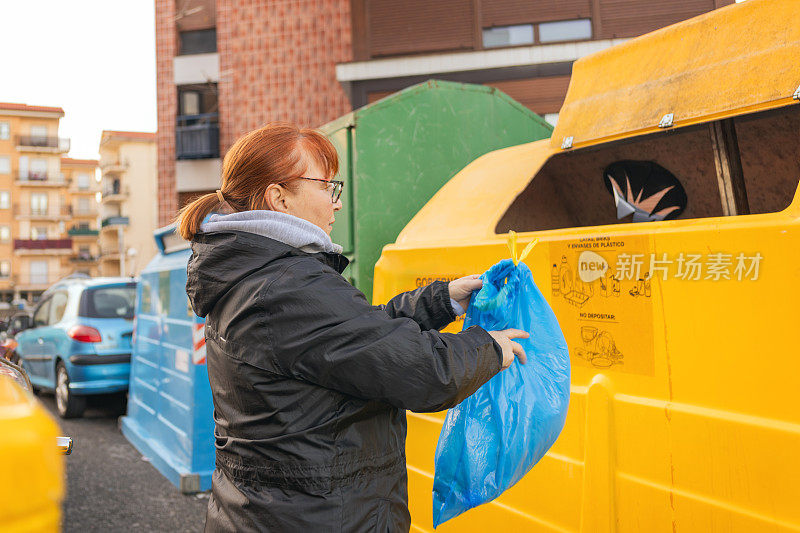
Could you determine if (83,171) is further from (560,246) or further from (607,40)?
(560,246)

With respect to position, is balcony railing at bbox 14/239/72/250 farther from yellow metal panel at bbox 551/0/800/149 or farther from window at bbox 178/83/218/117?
yellow metal panel at bbox 551/0/800/149

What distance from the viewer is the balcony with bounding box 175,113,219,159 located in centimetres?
1723

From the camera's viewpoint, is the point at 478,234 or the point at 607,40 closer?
the point at 478,234

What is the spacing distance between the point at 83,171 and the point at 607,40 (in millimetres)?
69224

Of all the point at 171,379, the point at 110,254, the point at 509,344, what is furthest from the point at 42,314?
the point at 110,254

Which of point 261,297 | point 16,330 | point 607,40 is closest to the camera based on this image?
point 261,297

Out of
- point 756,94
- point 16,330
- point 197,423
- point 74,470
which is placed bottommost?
point 74,470

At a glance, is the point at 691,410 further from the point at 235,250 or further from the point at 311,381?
the point at 235,250

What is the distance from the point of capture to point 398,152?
11.9 feet

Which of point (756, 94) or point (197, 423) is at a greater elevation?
point (756, 94)

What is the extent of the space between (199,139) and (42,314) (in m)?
9.99

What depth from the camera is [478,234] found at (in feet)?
8.18

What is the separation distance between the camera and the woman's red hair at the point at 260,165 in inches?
61.2

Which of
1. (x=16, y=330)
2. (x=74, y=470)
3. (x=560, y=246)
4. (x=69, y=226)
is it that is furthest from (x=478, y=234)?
(x=69, y=226)
